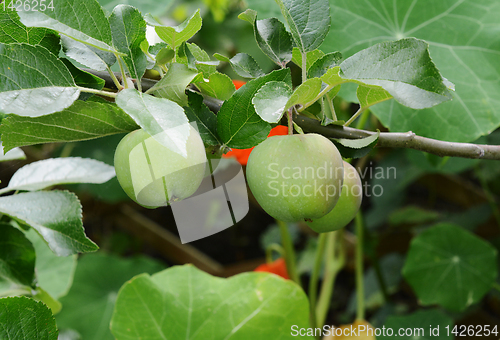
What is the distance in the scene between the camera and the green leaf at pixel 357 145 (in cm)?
28

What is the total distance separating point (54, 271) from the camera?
2.56ft

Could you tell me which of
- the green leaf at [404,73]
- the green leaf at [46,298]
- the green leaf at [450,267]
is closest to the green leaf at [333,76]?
the green leaf at [404,73]

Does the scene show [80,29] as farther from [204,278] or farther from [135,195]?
[204,278]

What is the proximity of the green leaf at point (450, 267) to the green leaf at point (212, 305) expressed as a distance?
22.2 inches

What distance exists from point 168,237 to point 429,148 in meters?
1.40

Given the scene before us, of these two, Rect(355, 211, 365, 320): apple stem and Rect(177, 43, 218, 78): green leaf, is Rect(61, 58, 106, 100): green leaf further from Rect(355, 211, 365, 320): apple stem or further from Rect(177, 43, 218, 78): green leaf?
Rect(355, 211, 365, 320): apple stem

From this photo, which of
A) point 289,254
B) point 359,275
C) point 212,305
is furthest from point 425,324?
point 212,305

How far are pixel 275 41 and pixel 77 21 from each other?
0.16 m

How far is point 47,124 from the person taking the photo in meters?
0.25

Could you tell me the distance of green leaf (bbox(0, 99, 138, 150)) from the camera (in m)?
0.25

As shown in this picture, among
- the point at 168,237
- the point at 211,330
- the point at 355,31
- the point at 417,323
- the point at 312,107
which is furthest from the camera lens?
the point at 168,237

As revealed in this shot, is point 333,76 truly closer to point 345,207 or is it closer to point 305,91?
point 305,91

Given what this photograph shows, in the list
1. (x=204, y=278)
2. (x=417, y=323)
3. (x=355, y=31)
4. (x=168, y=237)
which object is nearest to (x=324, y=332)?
(x=417, y=323)

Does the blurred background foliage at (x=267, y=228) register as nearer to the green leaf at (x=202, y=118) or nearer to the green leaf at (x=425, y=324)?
the green leaf at (x=425, y=324)
